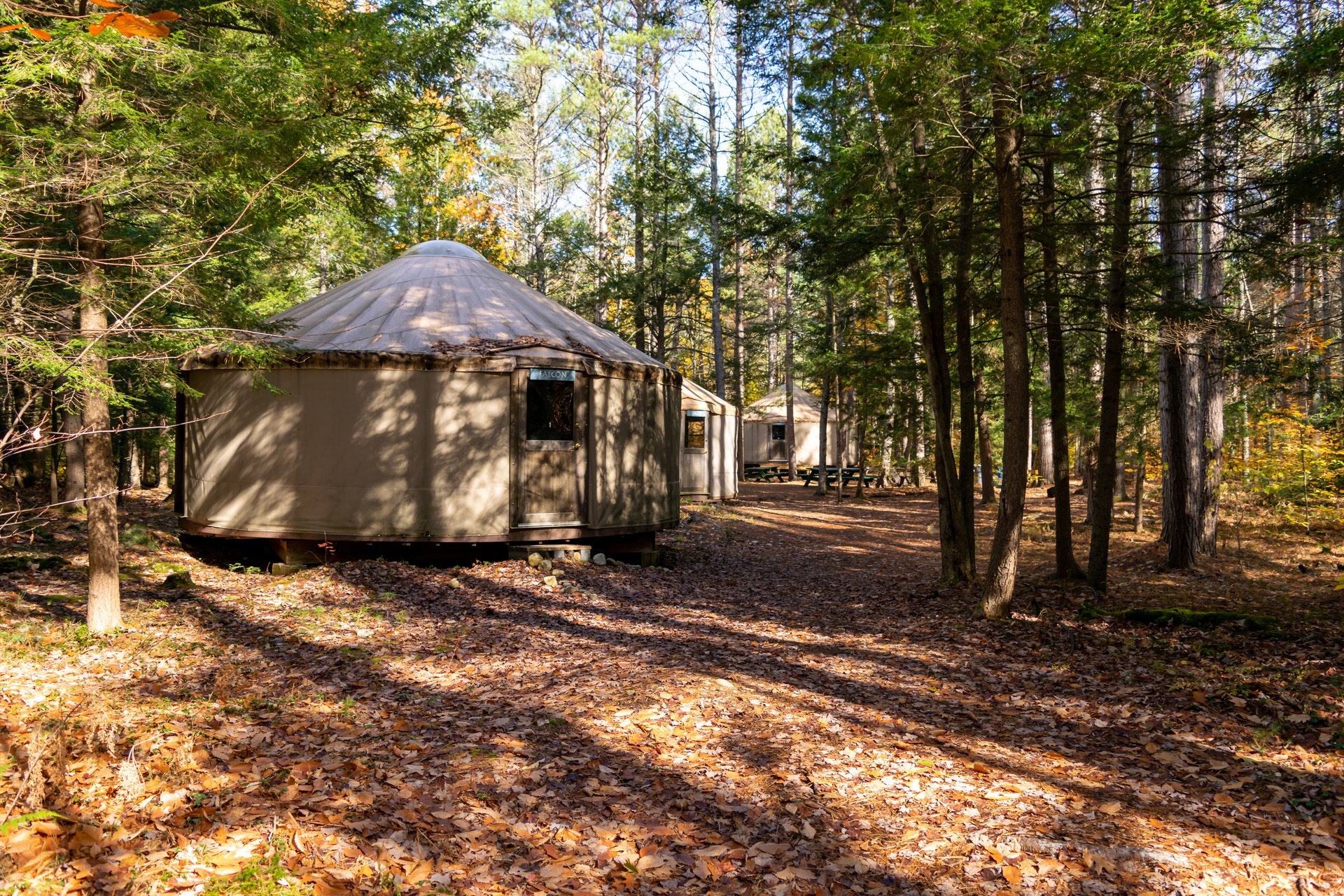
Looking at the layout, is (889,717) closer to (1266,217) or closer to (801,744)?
(801,744)

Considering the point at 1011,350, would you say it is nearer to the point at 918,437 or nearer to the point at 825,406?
the point at 825,406

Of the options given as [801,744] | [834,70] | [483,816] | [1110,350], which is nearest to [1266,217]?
[1110,350]

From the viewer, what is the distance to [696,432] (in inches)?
766

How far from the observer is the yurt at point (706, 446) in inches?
→ 745

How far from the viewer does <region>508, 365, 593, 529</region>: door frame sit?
31.3ft

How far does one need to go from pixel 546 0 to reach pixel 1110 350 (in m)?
22.4

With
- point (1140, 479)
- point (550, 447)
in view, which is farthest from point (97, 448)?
point (1140, 479)

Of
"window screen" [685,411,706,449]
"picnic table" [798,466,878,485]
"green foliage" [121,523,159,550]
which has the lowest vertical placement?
"green foliage" [121,523,159,550]

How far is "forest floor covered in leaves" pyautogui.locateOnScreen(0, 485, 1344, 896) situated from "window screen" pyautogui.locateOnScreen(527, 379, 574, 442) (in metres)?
2.25

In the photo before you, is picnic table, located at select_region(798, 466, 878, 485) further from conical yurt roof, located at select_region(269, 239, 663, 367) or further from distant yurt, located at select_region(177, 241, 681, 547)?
distant yurt, located at select_region(177, 241, 681, 547)

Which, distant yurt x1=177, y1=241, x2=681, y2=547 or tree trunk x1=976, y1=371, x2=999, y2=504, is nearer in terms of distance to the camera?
distant yurt x1=177, y1=241, x2=681, y2=547

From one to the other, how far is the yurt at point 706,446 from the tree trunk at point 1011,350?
37.1ft

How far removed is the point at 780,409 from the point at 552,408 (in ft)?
68.8

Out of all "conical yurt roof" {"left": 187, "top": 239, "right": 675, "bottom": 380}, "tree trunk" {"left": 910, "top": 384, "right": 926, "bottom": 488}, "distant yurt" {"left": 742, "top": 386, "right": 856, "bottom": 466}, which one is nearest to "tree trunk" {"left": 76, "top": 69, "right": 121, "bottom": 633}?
"conical yurt roof" {"left": 187, "top": 239, "right": 675, "bottom": 380}
